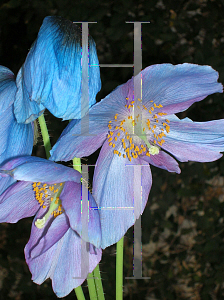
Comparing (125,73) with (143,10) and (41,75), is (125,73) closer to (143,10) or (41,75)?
(143,10)

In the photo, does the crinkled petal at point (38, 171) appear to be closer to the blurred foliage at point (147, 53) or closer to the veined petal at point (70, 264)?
the veined petal at point (70, 264)

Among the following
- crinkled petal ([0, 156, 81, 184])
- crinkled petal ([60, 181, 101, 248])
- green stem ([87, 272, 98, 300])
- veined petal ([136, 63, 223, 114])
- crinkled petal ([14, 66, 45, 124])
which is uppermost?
veined petal ([136, 63, 223, 114])

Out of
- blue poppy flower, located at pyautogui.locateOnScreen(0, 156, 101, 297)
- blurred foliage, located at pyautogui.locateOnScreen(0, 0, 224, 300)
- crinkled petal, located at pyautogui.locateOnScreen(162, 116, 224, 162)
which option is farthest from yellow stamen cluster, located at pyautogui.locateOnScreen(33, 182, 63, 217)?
blurred foliage, located at pyautogui.locateOnScreen(0, 0, 224, 300)

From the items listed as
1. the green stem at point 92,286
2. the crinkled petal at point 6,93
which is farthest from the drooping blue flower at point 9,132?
the green stem at point 92,286

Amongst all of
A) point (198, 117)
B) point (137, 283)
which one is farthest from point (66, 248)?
point (137, 283)

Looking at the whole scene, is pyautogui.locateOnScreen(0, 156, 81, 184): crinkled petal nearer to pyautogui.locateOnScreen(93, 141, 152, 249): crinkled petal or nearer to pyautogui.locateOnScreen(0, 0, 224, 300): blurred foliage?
pyautogui.locateOnScreen(93, 141, 152, 249): crinkled petal

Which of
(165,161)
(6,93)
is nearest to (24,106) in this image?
(6,93)
